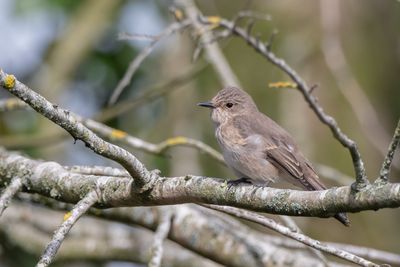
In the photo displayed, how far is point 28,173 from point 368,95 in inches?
139

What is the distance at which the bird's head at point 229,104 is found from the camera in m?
5.22

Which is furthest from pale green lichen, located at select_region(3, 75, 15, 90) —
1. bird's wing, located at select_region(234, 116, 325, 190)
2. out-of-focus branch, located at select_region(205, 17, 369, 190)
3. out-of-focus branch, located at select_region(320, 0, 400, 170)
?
out-of-focus branch, located at select_region(320, 0, 400, 170)

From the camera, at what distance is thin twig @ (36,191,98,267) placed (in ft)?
9.64

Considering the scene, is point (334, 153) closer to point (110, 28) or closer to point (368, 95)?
point (368, 95)

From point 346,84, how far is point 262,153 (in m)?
1.30

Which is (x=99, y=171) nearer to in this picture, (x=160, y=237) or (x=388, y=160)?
(x=160, y=237)

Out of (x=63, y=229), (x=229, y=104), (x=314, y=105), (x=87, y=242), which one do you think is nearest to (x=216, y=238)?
(x=229, y=104)

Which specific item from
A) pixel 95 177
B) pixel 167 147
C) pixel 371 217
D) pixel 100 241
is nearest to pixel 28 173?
pixel 95 177

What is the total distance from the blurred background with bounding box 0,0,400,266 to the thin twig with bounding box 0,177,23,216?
2.17m

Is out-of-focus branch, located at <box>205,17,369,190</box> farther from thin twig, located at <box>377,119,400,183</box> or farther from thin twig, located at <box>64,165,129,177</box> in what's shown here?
thin twig, located at <box>64,165,129,177</box>

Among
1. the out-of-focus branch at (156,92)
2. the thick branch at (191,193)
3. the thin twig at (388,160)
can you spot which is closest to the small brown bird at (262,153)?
the out-of-focus branch at (156,92)

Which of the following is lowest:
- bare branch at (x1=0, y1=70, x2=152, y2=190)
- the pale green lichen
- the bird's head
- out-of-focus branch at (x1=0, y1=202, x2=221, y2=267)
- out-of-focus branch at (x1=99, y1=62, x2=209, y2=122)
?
bare branch at (x1=0, y1=70, x2=152, y2=190)

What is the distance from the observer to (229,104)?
207 inches

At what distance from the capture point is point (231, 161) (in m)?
4.63
